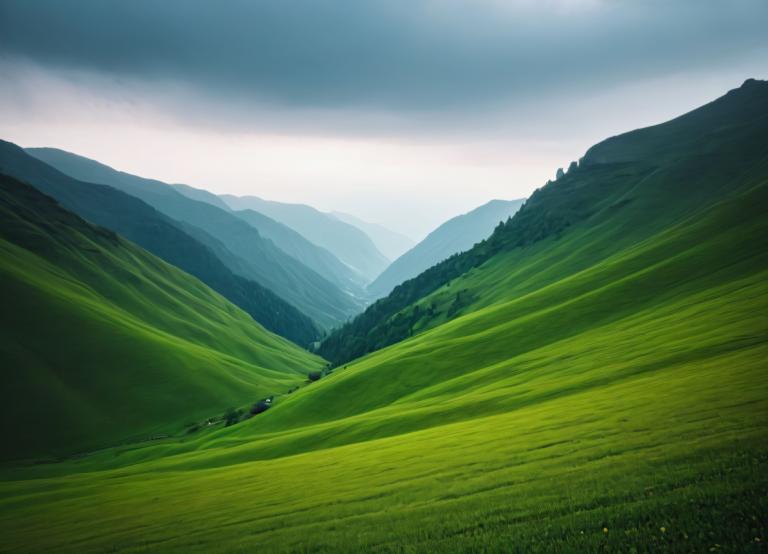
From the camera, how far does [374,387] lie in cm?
9475

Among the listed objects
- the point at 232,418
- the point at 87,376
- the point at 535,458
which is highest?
the point at 87,376

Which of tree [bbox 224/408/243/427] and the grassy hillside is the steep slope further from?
the grassy hillside

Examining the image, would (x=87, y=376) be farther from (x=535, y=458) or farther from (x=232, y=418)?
(x=535, y=458)

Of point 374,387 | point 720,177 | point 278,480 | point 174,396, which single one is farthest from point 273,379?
point 720,177

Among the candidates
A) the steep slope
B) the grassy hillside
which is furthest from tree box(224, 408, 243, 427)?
the grassy hillside

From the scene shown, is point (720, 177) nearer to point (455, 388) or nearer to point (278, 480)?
point (455, 388)

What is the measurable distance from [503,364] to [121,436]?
385ft

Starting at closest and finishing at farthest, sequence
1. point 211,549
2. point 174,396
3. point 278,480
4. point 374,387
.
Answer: point 211,549, point 278,480, point 374,387, point 174,396

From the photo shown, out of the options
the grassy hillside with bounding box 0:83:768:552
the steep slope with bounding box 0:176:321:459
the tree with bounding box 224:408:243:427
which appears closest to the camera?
the grassy hillside with bounding box 0:83:768:552

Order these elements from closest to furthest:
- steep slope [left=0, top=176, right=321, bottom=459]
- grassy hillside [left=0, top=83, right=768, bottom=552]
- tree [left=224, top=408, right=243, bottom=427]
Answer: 1. grassy hillside [left=0, top=83, right=768, bottom=552]
2. tree [left=224, top=408, right=243, bottom=427]
3. steep slope [left=0, top=176, right=321, bottom=459]

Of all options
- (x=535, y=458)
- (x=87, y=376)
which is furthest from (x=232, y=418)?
(x=535, y=458)

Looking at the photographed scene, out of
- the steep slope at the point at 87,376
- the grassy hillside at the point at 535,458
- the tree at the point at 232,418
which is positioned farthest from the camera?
the steep slope at the point at 87,376

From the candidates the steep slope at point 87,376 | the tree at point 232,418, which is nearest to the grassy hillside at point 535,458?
the tree at point 232,418

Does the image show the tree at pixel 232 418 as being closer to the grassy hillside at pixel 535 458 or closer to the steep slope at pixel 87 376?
the steep slope at pixel 87 376
